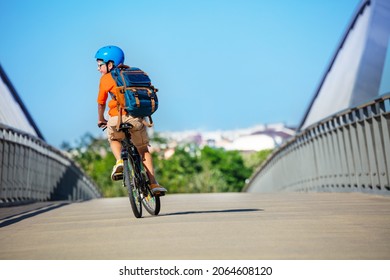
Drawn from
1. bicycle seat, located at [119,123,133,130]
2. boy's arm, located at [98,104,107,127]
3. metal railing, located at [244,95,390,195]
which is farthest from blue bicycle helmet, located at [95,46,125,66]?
metal railing, located at [244,95,390,195]

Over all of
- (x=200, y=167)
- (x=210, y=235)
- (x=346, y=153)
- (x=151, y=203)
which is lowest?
(x=210, y=235)

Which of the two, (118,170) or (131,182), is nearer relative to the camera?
(131,182)

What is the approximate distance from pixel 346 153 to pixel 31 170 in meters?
6.29

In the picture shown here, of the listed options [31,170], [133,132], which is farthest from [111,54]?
[31,170]

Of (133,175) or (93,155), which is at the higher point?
(93,155)

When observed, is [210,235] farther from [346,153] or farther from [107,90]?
[346,153]

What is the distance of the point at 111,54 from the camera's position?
9328 millimetres

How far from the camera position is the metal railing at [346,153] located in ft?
45.0

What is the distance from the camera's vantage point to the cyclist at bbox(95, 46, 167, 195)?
9.36 metres

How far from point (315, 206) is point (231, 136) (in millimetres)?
176889

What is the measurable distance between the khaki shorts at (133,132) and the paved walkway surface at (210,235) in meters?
0.75

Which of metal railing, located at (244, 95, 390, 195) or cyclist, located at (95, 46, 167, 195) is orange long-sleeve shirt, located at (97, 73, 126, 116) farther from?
metal railing, located at (244, 95, 390, 195)
